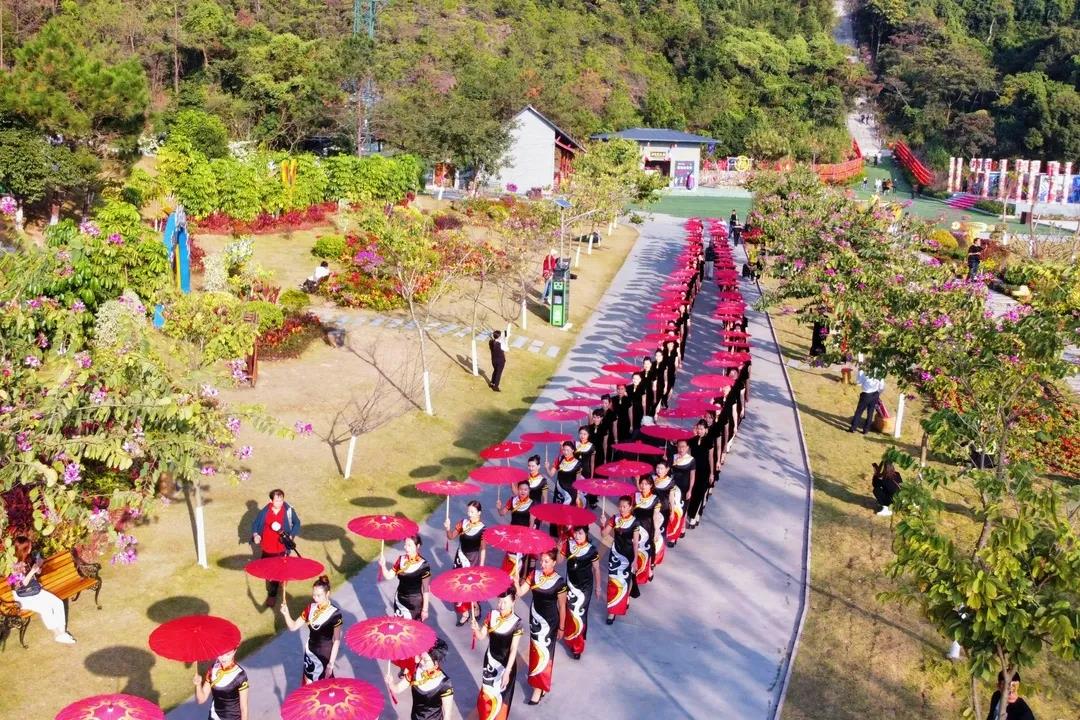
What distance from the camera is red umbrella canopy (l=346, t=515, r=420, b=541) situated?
1002cm

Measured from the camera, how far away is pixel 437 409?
18797 mm

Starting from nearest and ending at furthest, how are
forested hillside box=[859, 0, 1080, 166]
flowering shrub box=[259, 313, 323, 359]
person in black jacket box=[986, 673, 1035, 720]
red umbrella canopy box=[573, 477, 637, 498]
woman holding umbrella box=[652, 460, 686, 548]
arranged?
person in black jacket box=[986, 673, 1035, 720] < red umbrella canopy box=[573, 477, 637, 498] < woman holding umbrella box=[652, 460, 686, 548] < flowering shrub box=[259, 313, 323, 359] < forested hillside box=[859, 0, 1080, 166]

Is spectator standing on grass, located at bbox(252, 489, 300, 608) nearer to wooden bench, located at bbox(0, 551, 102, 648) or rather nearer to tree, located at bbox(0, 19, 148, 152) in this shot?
wooden bench, located at bbox(0, 551, 102, 648)

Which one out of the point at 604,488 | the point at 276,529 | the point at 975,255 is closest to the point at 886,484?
the point at 604,488

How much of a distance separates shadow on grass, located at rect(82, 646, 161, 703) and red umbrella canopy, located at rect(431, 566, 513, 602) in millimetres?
3103

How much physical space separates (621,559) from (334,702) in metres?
4.65

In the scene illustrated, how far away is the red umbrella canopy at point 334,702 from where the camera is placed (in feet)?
22.5

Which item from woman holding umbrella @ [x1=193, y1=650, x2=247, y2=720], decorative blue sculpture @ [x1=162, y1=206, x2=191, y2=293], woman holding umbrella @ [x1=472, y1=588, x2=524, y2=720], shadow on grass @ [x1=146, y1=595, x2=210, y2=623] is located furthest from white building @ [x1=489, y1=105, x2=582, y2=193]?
woman holding umbrella @ [x1=193, y1=650, x2=247, y2=720]

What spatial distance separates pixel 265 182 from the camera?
1316 inches

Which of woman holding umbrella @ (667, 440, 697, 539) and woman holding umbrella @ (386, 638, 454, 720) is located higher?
woman holding umbrella @ (667, 440, 697, 539)

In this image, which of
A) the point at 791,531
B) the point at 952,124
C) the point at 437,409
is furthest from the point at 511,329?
the point at 952,124

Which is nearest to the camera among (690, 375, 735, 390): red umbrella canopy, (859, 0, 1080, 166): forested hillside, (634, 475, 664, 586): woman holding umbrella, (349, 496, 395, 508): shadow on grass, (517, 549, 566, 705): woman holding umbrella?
(517, 549, 566, 705): woman holding umbrella

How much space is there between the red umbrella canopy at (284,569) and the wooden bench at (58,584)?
2.53 meters

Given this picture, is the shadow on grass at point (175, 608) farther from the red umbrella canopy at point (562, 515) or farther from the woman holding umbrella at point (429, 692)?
the woman holding umbrella at point (429, 692)
